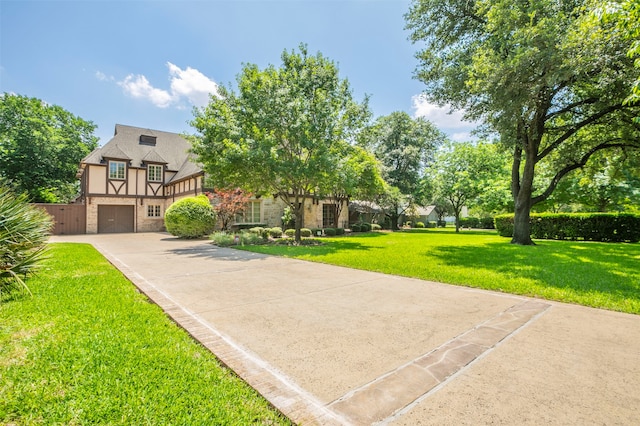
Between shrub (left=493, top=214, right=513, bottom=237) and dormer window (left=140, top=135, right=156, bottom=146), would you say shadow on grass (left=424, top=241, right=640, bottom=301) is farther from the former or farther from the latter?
dormer window (left=140, top=135, right=156, bottom=146)

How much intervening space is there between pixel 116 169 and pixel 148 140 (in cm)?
448

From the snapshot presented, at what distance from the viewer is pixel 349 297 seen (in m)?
5.14

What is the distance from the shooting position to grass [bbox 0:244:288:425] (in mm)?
2016

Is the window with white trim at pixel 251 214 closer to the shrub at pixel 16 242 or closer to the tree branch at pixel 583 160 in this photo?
the shrub at pixel 16 242

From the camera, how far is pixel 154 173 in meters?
25.0

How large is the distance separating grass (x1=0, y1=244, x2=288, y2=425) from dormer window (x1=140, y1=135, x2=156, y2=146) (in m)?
25.8

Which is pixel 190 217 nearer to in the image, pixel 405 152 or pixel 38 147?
pixel 38 147

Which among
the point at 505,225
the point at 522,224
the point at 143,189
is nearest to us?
the point at 522,224

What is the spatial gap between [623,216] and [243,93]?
2027 cm

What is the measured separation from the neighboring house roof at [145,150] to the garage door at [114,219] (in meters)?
3.73

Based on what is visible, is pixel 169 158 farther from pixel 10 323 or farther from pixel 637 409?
pixel 637 409

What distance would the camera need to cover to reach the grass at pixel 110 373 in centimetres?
202

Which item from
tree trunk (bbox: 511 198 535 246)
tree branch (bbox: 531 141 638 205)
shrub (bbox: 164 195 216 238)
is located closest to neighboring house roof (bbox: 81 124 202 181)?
shrub (bbox: 164 195 216 238)

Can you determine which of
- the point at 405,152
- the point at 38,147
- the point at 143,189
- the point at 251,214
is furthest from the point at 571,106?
the point at 38,147
